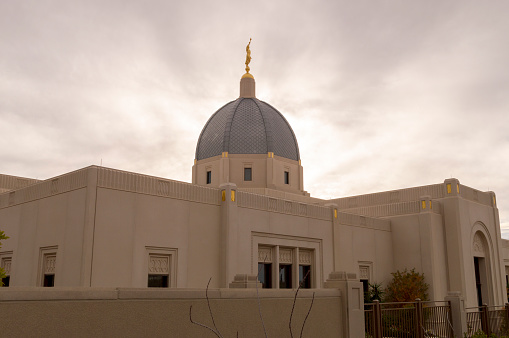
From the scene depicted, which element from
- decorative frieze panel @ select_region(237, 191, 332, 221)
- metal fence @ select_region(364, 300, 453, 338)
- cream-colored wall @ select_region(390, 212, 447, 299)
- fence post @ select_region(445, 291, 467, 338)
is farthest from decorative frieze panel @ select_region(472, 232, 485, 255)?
metal fence @ select_region(364, 300, 453, 338)

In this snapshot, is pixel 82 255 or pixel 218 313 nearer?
pixel 218 313

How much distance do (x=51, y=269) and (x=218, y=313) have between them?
923cm

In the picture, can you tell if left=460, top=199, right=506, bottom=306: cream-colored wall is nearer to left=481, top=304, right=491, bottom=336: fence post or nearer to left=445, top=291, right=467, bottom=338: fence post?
left=481, top=304, right=491, bottom=336: fence post

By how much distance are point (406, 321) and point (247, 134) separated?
56.3ft

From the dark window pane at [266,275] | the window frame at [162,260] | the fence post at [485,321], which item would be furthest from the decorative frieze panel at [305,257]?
the fence post at [485,321]

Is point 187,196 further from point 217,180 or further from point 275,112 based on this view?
point 275,112

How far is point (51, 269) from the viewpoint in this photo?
15773 millimetres

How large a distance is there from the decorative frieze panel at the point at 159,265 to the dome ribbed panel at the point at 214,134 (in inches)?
524

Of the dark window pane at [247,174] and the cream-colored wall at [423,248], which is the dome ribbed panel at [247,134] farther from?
the cream-colored wall at [423,248]

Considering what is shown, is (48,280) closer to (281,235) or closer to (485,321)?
(281,235)

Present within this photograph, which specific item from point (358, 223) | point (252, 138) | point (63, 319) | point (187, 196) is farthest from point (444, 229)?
point (63, 319)

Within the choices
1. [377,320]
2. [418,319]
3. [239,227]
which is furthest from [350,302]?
[239,227]

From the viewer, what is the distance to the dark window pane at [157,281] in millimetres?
15977

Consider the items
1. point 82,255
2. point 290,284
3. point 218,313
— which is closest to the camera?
point 218,313
